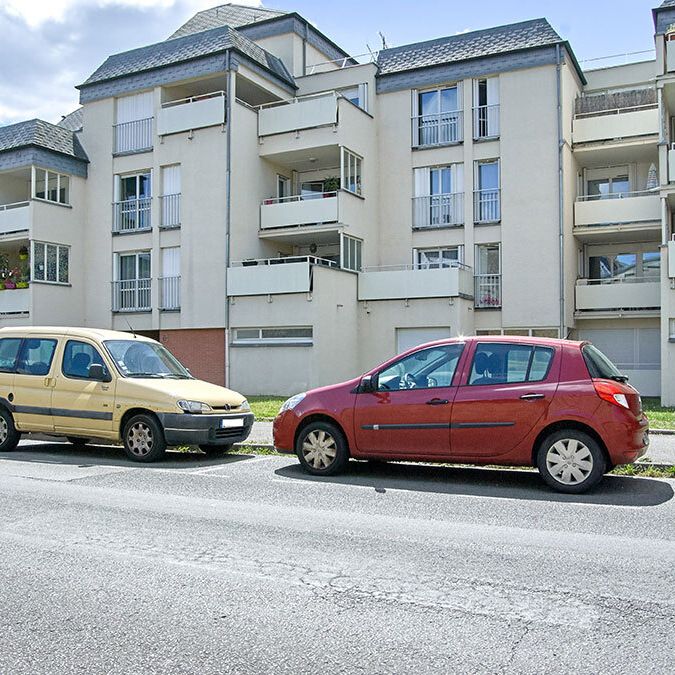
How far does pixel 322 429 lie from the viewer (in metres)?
9.91

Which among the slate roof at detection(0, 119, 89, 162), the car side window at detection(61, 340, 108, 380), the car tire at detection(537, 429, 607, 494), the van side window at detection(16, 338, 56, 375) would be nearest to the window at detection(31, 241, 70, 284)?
the slate roof at detection(0, 119, 89, 162)

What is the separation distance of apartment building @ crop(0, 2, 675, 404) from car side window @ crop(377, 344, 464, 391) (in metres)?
14.8

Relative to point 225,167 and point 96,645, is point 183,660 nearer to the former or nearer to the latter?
point 96,645

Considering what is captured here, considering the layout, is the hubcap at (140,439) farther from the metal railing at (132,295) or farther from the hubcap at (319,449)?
the metal railing at (132,295)

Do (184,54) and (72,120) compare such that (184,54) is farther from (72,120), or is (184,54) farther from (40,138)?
(72,120)

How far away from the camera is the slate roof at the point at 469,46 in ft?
86.1

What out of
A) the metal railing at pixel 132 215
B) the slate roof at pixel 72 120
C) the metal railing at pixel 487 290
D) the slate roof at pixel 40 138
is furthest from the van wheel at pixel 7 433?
the slate roof at pixel 72 120

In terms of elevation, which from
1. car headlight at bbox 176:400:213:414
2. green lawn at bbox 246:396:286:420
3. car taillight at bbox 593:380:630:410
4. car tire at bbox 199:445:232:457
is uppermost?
car taillight at bbox 593:380:630:410

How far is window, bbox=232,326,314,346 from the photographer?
24.8 meters

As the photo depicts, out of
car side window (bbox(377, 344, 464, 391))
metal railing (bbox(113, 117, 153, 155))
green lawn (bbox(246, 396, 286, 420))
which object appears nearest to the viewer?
car side window (bbox(377, 344, 464, 391))

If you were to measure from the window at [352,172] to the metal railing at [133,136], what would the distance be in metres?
6.94

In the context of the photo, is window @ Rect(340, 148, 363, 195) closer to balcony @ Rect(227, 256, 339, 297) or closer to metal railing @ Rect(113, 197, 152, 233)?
balcony @ Rect(227, 256, 339, 297)

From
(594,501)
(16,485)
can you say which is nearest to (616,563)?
(594,501)

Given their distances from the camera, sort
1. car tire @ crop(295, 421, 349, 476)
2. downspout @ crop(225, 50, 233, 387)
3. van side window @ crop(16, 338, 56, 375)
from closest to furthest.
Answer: car tire @ crop(295, 421, 349, 476)
van side window @ crop(16, 338, 56, 375)
downspout @ crop(225, 50, 233, 387)
